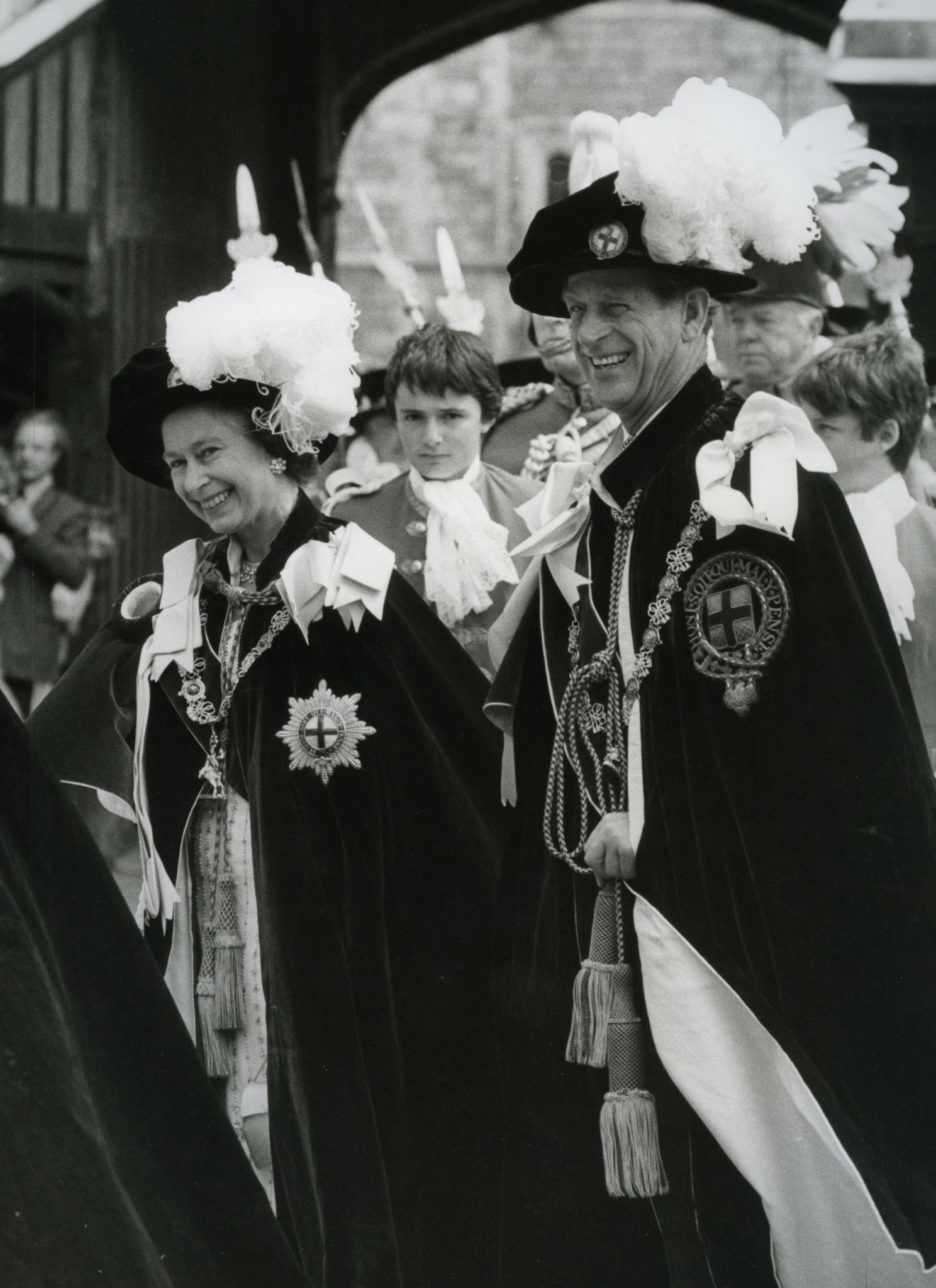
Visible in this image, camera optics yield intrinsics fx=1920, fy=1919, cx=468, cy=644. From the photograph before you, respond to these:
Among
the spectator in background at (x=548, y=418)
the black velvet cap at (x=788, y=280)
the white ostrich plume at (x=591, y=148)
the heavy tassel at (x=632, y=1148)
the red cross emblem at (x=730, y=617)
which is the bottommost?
the heavy tassel at (x=632, y=1148)

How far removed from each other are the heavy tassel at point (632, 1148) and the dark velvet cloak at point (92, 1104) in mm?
592

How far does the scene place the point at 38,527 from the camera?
19.0ft

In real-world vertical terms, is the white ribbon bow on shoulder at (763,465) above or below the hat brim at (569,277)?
below

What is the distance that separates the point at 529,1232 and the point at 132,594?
157 cm

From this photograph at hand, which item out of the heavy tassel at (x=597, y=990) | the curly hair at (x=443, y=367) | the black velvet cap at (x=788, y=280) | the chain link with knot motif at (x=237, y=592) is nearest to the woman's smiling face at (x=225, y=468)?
the chain link with knot motif at (x=237, y=592)

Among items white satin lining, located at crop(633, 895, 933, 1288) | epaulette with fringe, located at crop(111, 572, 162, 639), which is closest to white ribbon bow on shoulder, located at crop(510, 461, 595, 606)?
white satin lining, located at crop(633, 895, 933, 1288)

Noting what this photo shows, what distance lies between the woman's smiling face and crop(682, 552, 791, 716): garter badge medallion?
100 cm

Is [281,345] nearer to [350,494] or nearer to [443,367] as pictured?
[443,367]

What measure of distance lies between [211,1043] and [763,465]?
162 cm

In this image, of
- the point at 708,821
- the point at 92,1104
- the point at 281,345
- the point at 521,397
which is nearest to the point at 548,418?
the point at 521,397

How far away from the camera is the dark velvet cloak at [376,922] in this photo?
3.78 m

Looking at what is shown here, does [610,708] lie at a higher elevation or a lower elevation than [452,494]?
lower

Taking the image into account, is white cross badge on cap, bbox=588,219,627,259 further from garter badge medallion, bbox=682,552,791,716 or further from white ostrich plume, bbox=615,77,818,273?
garter badge medallion, bbox=682,552,791,716

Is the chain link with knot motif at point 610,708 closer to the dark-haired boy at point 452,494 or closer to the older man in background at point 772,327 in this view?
the dark-haired boy at point 452,494
